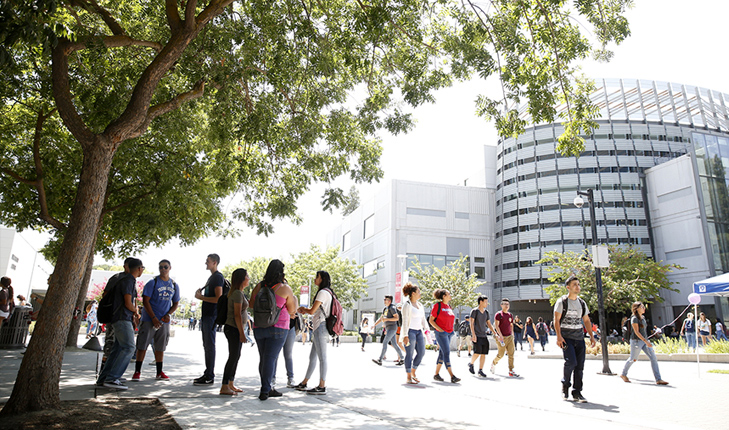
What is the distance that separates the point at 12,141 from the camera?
42.3 ft

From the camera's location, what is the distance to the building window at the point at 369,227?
60438 millimetres

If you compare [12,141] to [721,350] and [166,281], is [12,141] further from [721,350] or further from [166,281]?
[721,350]

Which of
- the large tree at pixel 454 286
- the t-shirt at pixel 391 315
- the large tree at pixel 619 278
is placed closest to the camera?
the t-shirt at pixel 391 315

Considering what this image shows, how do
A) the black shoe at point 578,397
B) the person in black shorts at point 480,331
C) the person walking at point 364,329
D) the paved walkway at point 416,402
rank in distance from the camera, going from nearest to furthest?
the paved walkway at point 416,402
the black shoe at point 578,397
the person in black shorts at point 480,331
the person walking at point 364,329

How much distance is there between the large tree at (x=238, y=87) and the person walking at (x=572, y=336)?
272 centimetres

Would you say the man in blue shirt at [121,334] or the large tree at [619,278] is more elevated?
the large tree at [619,278]

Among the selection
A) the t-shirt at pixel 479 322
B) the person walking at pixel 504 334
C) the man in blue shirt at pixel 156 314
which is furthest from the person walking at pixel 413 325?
the man in blue shirt at pixel 156 314

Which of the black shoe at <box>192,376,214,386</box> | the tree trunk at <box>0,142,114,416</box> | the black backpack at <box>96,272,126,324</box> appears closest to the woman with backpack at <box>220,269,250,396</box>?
the black shoe at <box>192,376,214,386</box>

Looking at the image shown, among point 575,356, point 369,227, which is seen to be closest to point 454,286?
point 369,227

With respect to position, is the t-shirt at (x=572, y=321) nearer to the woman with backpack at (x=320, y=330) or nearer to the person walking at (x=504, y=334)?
the person walking at (x=504, y=334)

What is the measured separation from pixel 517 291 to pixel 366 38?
48996mm

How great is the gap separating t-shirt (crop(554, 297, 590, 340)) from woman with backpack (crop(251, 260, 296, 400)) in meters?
4.11

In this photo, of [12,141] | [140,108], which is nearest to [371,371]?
[140,108]

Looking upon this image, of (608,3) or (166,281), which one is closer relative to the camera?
(166,281)
